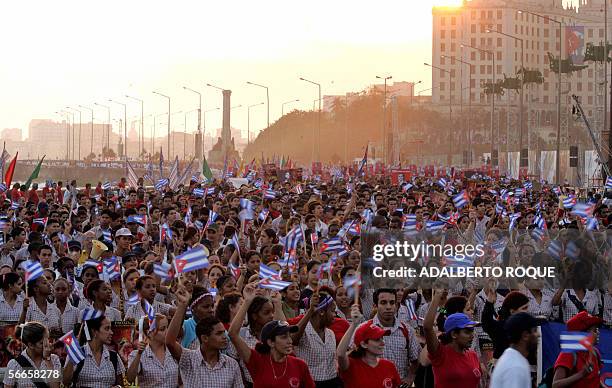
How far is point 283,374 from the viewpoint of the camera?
8477mm

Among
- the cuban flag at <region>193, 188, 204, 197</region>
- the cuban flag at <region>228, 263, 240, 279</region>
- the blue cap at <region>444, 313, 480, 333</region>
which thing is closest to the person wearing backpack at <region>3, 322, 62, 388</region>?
the blue cap at <region>444, 313, 480, 333</region>

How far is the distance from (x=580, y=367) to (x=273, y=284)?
2647mm

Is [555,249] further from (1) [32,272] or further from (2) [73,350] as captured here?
(2) [73,350]

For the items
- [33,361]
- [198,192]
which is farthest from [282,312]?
[198,192]

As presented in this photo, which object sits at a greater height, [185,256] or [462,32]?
[462,32]

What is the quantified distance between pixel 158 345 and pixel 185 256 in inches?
73.3

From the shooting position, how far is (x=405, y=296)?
11391 mm

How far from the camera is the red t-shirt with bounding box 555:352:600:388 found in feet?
27.7

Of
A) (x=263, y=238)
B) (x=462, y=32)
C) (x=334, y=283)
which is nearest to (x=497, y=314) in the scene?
(x=334, y=283)

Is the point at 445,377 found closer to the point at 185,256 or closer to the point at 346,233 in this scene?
the point at 185,256

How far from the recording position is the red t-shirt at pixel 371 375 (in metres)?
8.66

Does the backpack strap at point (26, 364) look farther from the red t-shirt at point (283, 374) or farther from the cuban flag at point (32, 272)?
the cuban flag at point (32, 272)

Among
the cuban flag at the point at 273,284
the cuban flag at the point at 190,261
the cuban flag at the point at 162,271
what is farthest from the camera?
the cuban flag at the point at 162,271

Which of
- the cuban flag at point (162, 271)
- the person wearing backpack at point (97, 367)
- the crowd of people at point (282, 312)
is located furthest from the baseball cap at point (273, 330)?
the cuban flag at point (162, 271)
